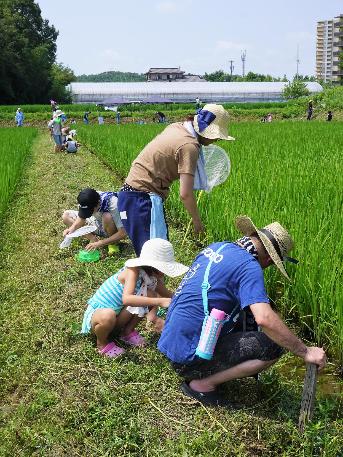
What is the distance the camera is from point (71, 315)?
10.1ft

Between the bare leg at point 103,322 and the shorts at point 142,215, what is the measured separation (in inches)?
26.0

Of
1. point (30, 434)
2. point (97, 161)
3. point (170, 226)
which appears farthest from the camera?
point (97, 161)

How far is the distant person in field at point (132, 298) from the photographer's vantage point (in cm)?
231

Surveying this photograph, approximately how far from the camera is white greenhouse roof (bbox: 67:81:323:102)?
47.4m

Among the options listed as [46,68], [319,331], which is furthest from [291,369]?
[46,68]

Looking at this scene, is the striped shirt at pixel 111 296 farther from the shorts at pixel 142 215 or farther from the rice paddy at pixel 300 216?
the rice paddy at pixel 300 216

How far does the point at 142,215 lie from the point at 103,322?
0.76 metres

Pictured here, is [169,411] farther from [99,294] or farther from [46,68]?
[46,68]

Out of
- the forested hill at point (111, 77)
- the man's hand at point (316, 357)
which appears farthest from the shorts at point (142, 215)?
the forested hill at point (111, 77)

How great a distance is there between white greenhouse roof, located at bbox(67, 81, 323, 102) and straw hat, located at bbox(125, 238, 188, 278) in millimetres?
45996

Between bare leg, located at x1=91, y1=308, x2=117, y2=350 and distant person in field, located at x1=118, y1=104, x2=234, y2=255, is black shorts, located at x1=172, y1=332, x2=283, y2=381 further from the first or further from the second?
distant person in field, located at x1=118, y1=104, x2=234, y2=255

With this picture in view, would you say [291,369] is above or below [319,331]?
below

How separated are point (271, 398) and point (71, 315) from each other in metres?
1.39

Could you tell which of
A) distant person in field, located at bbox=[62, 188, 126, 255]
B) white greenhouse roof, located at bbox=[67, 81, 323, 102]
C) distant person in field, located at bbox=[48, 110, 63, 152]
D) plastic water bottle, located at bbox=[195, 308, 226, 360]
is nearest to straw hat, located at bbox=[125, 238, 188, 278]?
plastic water bottle, located at bbox=[195, 308, 226, 360]
